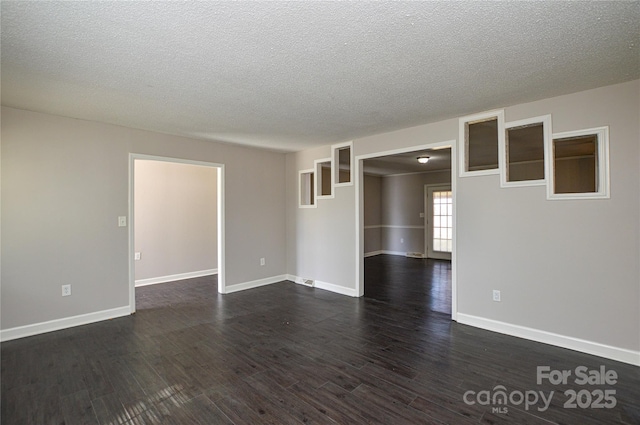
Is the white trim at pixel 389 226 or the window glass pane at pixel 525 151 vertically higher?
the window glass pane at pixel 525 151

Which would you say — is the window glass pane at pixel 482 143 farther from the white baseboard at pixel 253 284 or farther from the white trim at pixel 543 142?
the white baseboard at pixel 253 284

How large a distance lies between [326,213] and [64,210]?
3.68 metres

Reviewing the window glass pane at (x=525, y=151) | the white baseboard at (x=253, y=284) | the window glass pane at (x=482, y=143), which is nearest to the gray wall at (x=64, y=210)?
the white baseboard at (x=253, y=284)

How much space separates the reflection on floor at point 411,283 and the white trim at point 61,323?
365cm

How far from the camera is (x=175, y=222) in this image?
607 cm

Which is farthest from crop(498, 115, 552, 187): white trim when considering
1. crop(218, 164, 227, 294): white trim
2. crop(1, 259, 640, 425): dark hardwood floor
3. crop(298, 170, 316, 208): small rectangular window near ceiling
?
crop(218, 164, 227, 294): white trim

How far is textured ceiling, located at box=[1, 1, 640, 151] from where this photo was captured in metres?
1.73

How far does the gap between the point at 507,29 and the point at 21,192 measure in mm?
4931

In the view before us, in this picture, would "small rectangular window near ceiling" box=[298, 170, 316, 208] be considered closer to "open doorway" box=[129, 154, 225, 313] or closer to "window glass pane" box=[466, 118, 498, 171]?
"open doorway" box=[129, 154, 225, 313]

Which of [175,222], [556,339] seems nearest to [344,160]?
[175,222]

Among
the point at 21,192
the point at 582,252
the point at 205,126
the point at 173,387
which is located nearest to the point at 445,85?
the point at 582,252

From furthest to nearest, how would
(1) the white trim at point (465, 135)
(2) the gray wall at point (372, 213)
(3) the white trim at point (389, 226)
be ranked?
(2) the gray wall at point (372, 213)
(3) the white trim at point (389, 226)
(1) the white trim at point (465, 135)

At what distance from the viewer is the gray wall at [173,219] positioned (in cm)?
568

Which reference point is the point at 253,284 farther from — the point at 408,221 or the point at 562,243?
the point at 408,221
